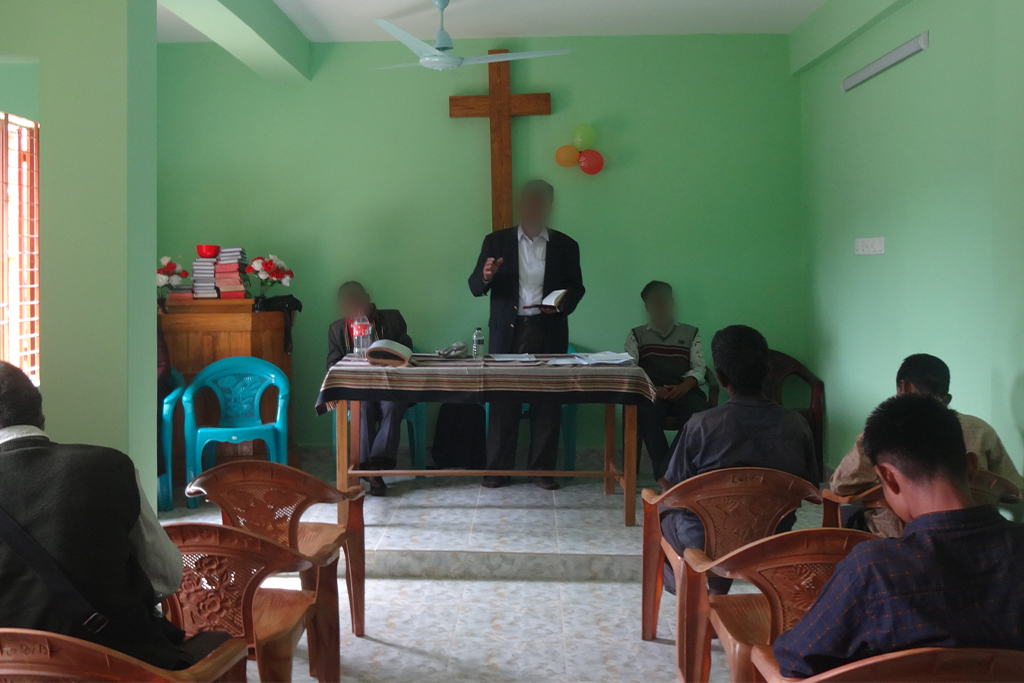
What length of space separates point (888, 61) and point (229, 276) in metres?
4.03

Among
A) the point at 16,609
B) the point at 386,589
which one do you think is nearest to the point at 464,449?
the point at 386,589

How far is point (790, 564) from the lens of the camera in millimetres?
1834

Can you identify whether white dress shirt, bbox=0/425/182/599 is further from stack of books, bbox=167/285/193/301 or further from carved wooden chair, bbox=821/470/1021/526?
stack of books, bbox=167/285/193/301

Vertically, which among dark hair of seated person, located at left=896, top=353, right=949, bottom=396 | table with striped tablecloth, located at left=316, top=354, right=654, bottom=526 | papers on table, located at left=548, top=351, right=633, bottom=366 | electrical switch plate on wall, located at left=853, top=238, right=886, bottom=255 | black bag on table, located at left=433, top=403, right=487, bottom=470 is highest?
electrical switch plate on wall, located at left=853, top=238, right=886, bottom=255

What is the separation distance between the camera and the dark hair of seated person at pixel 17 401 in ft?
5.36

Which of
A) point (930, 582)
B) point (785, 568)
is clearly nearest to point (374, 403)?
point (785, 568)

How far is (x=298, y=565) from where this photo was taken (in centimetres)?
190

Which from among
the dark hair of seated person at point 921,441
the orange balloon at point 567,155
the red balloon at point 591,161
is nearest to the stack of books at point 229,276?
the orange balloon at point 567,155

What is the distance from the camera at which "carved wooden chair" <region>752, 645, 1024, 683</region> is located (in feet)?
4.04

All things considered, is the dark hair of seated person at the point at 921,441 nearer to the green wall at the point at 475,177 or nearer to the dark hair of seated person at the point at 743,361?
the dark hair of seated person at the point at 743,361

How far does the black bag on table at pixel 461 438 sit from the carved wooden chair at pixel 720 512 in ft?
9.16

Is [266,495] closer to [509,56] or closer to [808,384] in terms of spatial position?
[509,56]

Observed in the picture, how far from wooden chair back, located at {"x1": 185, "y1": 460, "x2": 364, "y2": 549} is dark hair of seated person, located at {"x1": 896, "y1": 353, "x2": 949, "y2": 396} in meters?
2.07

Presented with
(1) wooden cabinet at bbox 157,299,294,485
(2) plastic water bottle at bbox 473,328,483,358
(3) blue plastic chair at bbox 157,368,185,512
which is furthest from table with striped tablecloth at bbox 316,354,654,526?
(1) wooden cabinet at bbox 157,299,294,485
